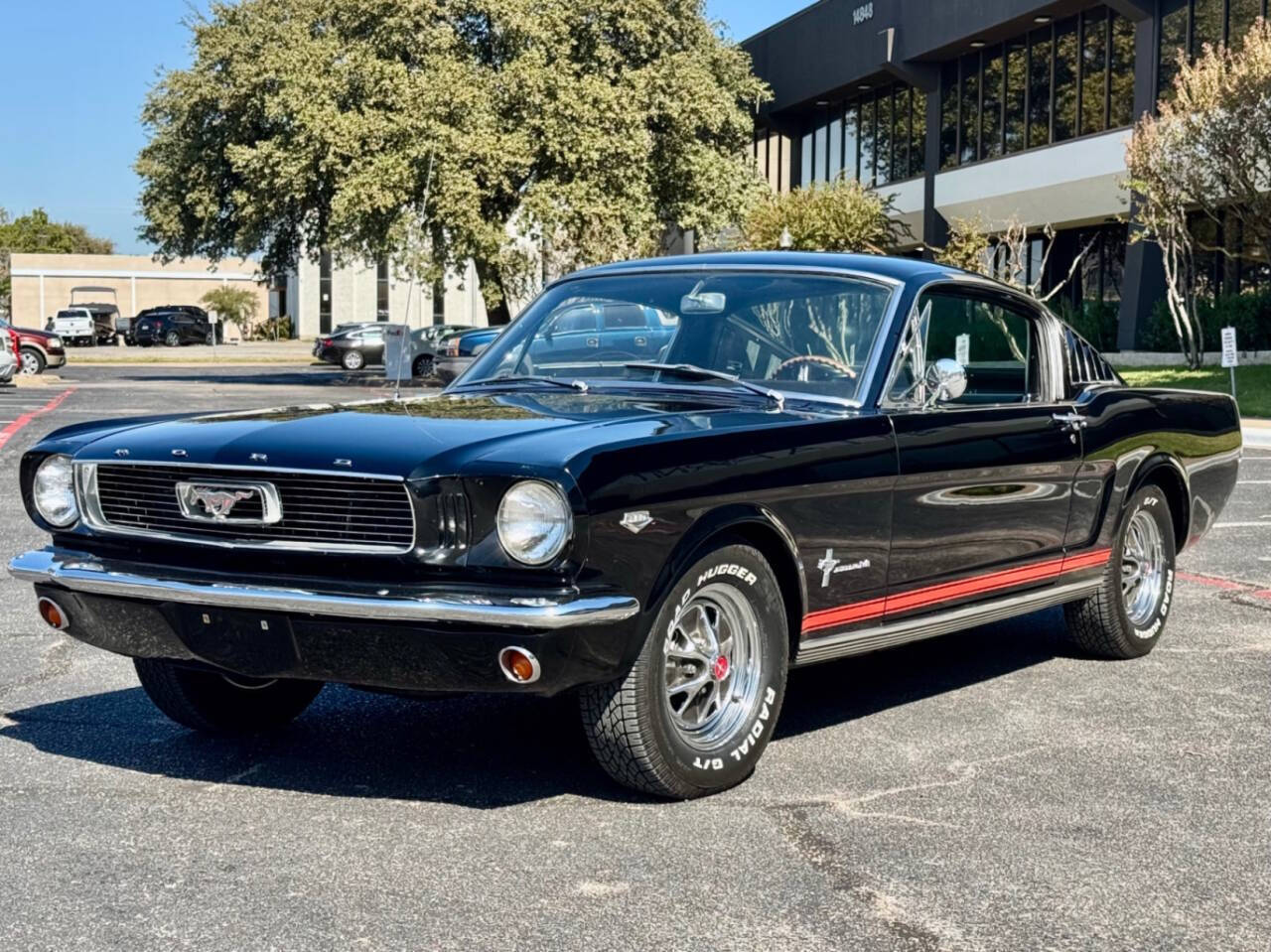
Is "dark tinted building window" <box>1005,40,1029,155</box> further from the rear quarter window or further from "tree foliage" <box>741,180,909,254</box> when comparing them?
the rear quarter window

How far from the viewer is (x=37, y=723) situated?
6.01 metres

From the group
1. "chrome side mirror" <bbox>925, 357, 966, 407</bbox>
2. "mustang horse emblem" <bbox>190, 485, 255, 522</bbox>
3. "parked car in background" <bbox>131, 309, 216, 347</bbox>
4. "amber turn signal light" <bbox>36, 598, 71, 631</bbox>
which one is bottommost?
"amber turn signal light" <bbox>36, 598, 71, 631</bbox>

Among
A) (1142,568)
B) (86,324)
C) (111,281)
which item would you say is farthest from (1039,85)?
(111,281)

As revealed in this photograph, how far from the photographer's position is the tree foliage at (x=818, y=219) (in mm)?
40281

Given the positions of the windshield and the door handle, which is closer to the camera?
the windshield

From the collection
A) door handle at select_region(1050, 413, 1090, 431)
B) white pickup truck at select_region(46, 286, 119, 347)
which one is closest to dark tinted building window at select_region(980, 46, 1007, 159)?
door handle at select_region(1050, 413, 1090, 431)

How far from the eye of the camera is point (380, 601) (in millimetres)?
4578

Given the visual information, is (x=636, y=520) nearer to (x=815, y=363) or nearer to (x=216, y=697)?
(x=815, y=363)

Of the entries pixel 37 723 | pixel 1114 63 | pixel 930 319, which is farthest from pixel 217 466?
pixel 1114 63

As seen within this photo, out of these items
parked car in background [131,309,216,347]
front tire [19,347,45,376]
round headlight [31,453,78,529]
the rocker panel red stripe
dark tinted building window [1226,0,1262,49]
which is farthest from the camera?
parked car in background [131,309,216,347]

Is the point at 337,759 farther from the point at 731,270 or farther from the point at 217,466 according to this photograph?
the point at 731,270

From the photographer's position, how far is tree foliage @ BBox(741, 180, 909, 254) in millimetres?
40281

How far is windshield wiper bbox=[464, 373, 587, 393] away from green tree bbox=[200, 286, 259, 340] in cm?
Result: 7677

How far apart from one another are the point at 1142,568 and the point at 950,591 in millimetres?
1785
